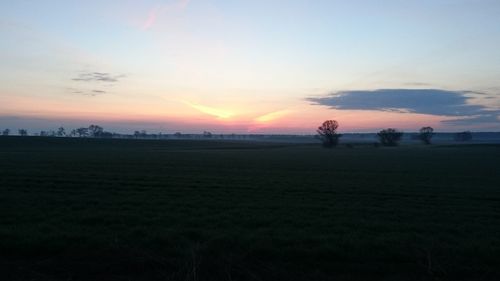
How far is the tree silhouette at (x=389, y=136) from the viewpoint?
16725 centimetres

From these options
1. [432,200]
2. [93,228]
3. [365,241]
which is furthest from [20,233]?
[432,200]

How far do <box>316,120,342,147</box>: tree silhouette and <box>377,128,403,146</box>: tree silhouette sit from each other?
25448 millimetres

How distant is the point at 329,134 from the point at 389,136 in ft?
102

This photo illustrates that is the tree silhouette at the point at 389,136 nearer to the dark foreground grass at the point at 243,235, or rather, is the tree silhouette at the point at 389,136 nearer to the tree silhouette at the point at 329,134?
the tree silhouette at the point at 329,134

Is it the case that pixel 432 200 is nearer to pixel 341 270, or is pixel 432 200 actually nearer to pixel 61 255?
pixel 341 270

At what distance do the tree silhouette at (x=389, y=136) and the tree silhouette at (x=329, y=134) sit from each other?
83.5 feet

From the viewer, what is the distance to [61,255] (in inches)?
369

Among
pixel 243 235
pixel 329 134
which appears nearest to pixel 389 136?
pixel 329 134

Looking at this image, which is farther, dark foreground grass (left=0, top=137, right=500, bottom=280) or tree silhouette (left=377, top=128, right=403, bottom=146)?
tree silhouette (left=377, top=128, right=403, bottom=146)

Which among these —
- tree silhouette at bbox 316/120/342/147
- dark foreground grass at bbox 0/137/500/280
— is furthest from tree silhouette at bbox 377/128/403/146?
dark foreground grass at bbox 0/137/500/280

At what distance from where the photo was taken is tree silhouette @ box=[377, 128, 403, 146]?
549 feet

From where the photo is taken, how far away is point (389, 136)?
169250mm

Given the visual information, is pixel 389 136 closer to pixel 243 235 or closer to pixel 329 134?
pixel 329 134

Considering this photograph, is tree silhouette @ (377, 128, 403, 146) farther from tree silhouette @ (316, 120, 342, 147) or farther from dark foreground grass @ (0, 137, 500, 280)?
dark foreground grass @ (0, 137, 500, 280)
